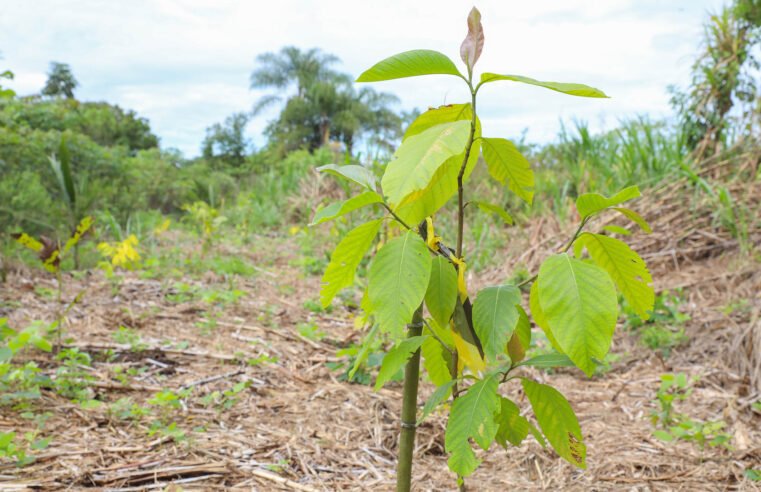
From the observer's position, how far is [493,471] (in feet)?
6.46

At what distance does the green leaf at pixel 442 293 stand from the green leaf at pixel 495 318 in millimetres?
48

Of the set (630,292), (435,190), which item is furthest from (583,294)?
(435,190)

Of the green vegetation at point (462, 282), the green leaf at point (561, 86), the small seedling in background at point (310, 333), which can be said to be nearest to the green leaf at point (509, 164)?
the green vegetation at point (462, 282)

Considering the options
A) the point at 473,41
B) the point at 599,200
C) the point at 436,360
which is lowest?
the point at 436,360

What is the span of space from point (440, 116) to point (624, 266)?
0.43 metres

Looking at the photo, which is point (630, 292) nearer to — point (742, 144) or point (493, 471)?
point (493, 471)

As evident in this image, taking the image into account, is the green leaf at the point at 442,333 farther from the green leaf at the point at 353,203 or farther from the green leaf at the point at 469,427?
the green leaf at the point at 353,203

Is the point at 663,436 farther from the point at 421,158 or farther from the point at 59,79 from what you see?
the point at 59,79

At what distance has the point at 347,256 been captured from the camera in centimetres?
105

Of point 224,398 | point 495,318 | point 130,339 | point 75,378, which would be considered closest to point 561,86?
point 495,318

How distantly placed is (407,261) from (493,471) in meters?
1.28

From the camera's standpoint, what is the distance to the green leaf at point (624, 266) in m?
1.06

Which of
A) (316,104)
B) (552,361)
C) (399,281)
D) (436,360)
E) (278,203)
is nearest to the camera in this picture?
(399,281)

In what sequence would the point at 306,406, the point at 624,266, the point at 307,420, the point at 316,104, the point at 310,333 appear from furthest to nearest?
the point at 316,104
the point at 310,333
the point at 306,406
the point at 307,420
the point at 624,266
